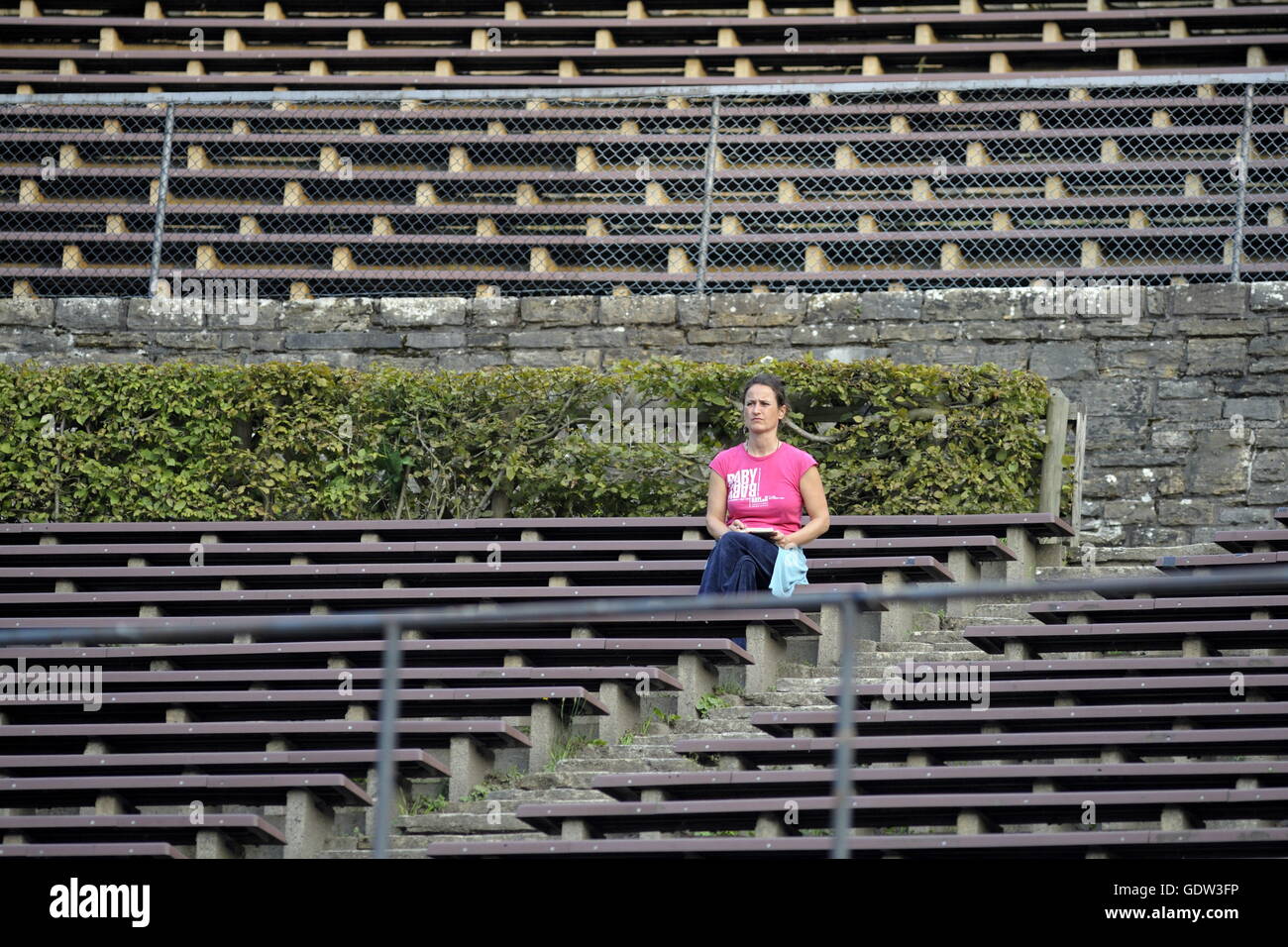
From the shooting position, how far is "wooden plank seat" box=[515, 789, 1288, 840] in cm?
701

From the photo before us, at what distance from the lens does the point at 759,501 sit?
336 inches

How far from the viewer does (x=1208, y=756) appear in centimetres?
764

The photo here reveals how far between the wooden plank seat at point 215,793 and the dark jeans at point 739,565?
63.7 inches

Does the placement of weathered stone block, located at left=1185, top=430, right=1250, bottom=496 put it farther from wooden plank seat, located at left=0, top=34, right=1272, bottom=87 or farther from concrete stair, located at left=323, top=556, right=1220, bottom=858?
wooden plank seat, located at left=0, top=34, right=1272, bottom=87

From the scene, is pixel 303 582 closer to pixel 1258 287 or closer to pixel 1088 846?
pixel 1088 846

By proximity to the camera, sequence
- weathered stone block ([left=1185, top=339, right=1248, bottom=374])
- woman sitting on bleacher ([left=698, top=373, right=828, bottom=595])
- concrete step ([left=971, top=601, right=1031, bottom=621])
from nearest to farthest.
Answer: woman sitting on bleacher ([left=698, top=373, right=828, bottom=595]), concrete step ([left=971, top=601, right=1031, bottom=621]), weathered stone block ([left=1185, top=339, right=1248, bottom=374])

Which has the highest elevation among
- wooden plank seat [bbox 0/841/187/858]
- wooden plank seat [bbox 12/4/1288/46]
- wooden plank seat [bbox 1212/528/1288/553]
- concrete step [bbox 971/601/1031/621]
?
wooden plank seat [bbox 12/4/1288/46]

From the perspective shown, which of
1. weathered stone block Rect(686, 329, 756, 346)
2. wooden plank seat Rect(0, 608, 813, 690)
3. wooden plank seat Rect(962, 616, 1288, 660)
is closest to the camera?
wooden plank seat Rect(962, 616, 1288, 660)

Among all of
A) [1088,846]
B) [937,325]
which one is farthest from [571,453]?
[1088,846]

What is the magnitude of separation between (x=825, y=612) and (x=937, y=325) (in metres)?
2.73

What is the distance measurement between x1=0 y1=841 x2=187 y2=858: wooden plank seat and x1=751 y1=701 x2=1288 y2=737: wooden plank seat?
2222 millimetres

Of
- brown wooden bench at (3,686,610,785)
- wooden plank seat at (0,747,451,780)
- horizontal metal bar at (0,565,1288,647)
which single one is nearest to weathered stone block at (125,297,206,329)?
brown wooden bench at (3,686,610,785)

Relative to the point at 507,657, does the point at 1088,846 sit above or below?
below

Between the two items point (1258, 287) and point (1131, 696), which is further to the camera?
point (1258, 287)
